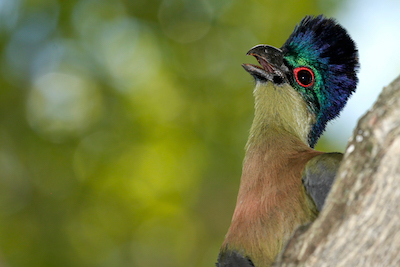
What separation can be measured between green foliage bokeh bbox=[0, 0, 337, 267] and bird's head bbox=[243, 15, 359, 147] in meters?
7.59

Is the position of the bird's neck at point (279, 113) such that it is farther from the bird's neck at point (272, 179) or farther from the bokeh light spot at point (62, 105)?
the bokeh light spot at point (62, 105)

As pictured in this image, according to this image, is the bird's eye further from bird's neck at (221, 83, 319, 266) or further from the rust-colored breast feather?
the rust-colored breast feather

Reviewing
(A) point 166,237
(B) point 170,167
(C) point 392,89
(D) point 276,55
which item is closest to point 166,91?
(B) point 170,167

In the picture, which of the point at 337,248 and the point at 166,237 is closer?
the point at 337,248

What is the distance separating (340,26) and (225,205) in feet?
28.2

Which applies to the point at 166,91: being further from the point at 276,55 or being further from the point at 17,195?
the point at 276,55

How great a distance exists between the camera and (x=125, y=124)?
37.7ft

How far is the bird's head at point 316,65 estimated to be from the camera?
3725 mm

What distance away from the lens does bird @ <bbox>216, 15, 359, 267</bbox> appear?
289cm

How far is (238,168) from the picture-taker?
12.2m

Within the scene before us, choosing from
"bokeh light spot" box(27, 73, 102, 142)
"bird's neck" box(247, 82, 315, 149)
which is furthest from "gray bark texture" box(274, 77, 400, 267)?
"bokeh light spot" box(27, 73, 102, 142)

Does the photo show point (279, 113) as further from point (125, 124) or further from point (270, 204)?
point (125, 124)

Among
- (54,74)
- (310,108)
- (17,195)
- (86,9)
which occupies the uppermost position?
(86,9)

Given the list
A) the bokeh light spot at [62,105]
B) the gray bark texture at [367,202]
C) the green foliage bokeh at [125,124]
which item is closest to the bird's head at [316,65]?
the gray bark texture at [367,202]
